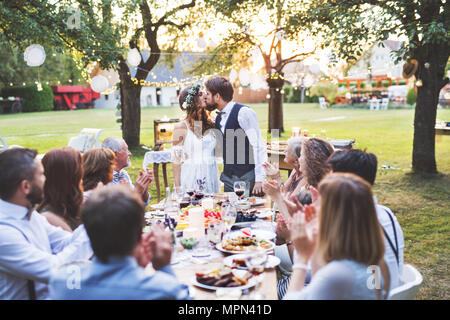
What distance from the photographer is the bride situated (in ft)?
14.3

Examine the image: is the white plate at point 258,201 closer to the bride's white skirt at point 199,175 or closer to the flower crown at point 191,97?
the bride's white skirt at point 199,175

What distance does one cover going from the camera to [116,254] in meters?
1.47

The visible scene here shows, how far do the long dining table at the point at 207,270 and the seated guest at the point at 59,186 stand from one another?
652 millimetres

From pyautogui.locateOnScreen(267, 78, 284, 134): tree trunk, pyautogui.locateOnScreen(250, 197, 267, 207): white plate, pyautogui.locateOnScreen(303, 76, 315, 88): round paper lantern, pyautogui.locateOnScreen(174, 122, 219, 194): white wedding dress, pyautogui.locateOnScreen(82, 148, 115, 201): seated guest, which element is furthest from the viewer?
pyautogui.locateOnScreen(267, 78, 284, 134): tree trunk

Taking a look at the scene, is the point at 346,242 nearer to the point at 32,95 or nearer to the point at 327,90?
the point at 327,90

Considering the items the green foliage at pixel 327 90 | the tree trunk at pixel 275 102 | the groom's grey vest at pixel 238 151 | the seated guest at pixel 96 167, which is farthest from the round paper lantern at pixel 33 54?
the green foliage at pixel 327 90

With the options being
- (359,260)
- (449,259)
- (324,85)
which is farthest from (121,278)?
(324,85)

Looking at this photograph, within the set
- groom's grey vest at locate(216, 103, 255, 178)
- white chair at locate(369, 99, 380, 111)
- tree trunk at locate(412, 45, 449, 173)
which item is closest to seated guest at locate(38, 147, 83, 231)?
groom's grey vest at locate(216, 103, 255, 178)

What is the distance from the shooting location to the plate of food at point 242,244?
2.41 meters

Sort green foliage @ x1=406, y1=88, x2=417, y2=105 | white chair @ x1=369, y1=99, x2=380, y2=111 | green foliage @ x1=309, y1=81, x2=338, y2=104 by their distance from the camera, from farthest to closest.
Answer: green foliage @ x1=309, y1=81, x2=338, y2=104 → white chair @ x1=369, y1=99, x2=380, y2=111 → green foliage @ x1=406, y1=88, x2=417, y2=105

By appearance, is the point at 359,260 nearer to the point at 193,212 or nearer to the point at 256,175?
the point at 193,212

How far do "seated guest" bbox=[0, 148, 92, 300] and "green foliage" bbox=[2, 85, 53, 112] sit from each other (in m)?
33.4

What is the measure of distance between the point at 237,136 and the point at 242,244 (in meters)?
1.78

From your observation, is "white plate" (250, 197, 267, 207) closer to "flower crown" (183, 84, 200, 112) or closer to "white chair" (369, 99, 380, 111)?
"flower crown" (183, 84, 200, 112)
